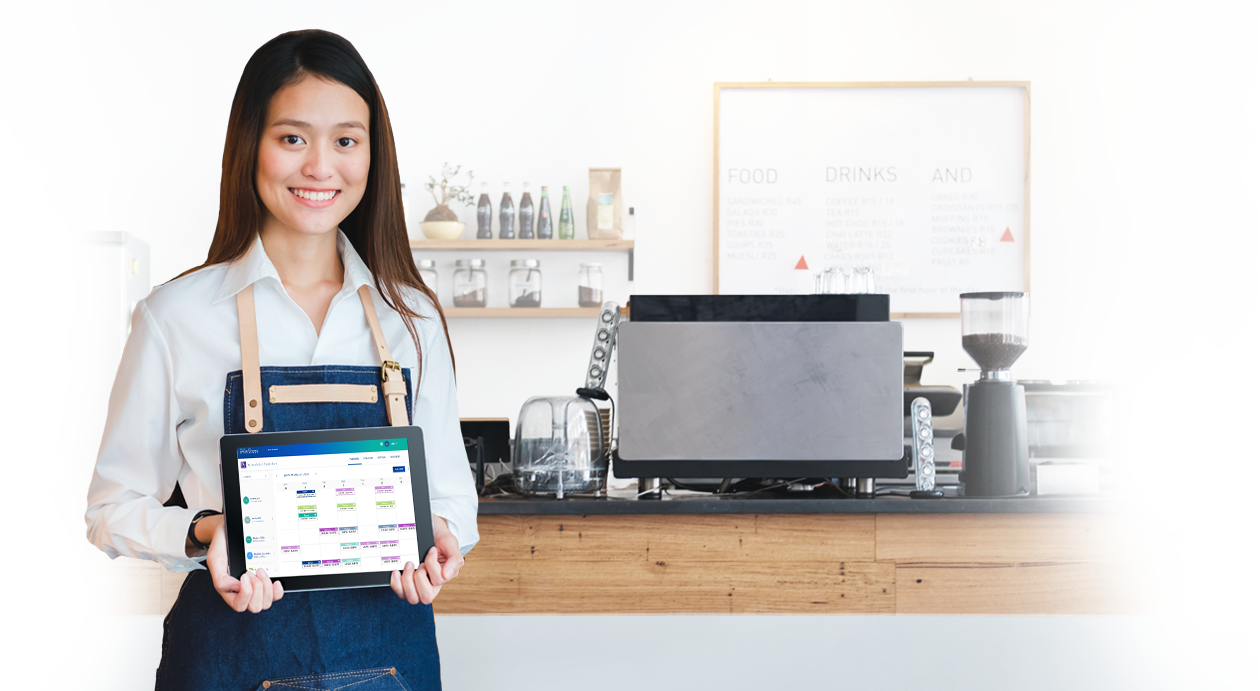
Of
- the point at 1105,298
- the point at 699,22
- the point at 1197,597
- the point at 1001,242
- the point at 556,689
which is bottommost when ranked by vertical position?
the point at 556,689

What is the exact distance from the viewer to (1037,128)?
299 centimetres

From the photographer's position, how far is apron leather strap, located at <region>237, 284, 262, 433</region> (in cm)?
86

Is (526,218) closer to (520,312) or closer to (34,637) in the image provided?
(520,312)

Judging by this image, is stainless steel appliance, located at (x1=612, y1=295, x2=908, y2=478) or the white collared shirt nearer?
the white collared shirt

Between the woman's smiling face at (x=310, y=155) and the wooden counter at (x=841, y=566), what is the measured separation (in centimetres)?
72

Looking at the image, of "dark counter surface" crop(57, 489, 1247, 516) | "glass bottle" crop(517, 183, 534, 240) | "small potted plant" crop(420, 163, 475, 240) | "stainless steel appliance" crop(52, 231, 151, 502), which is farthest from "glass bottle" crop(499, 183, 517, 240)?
"dark counter surface" crop(57, 489, 1247, 516)

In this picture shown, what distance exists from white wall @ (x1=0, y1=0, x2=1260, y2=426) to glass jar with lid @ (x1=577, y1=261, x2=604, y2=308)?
9 centimetres

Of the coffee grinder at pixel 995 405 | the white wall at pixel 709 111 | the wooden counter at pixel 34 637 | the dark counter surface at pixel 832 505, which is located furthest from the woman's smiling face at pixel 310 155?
the white wall at pixel 709 111

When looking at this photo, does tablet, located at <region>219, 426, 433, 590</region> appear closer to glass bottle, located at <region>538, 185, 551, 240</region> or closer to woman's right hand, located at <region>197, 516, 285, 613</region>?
woman's right hand, located at <region>197, 516, 285, 613</region>

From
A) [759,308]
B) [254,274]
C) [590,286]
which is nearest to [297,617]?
[254,274]

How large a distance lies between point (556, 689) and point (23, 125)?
2.81 meters

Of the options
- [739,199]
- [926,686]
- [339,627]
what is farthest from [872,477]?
[739,199]

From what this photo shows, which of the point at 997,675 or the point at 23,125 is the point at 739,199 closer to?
the point at 997,675

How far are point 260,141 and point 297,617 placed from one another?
0.50 meters
